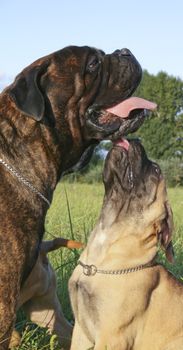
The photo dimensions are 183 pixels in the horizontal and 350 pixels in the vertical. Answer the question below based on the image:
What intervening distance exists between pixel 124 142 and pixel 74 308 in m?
1.41

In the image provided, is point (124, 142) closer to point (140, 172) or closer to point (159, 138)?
point (140, 172)

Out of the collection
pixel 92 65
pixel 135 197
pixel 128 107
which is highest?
pixel 92 65

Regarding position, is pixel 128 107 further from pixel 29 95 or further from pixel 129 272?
pixel 129 272

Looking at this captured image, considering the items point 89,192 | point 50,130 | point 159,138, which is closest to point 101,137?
point 50,130

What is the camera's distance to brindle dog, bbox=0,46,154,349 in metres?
3.95

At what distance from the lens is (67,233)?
8.91m

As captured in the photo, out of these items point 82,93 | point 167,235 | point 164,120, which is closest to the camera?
point 82,93

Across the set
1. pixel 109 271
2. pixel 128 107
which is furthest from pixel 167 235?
pixel 128 107

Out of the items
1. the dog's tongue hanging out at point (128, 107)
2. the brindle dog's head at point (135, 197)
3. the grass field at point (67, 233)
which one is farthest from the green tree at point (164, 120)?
the dog's tongue hanging out at point (128, 107)

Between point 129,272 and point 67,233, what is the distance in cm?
391

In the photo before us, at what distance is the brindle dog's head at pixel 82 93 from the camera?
427 cm

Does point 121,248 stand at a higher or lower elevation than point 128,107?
lower

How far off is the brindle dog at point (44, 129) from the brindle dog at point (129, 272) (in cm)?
78

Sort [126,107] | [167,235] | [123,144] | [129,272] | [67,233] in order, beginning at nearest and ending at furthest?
[126,107] → [129,272] → [167,235] → [123,144] → [67,233]
